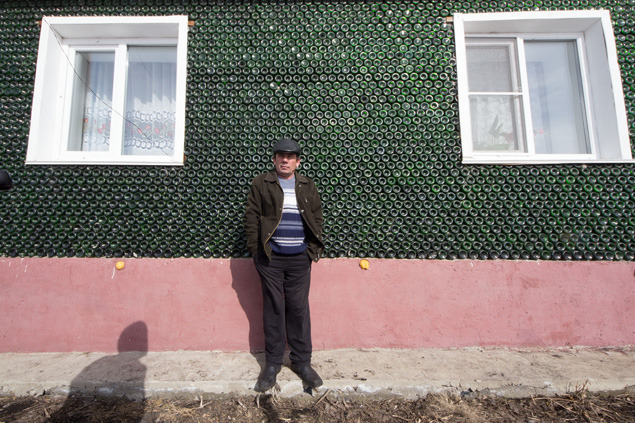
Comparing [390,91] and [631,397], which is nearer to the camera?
[631,397]

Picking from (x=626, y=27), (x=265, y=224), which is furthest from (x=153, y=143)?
(x=626, y=27)

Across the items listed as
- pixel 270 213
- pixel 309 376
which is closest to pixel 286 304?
pixel 309 376

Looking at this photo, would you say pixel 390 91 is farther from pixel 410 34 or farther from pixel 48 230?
pixel 48 230

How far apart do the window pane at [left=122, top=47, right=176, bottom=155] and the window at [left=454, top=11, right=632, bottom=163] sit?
10.9 feet

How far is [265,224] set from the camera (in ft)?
9.14

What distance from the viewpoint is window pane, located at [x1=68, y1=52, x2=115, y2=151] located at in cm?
395

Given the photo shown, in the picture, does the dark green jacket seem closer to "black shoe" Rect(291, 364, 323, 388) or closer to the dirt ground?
"black shoe" Rect(291, 364, 323, 388)

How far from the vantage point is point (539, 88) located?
400 cm

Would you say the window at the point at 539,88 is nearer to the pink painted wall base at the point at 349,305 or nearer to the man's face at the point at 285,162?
the pink painted wall base at the point at 349,305

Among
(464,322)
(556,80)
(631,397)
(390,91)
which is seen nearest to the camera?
(631,397)

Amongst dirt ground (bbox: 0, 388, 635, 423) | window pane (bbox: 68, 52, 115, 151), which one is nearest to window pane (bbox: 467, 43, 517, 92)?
dirt ground (bbox: 0, 388, 635, 423)

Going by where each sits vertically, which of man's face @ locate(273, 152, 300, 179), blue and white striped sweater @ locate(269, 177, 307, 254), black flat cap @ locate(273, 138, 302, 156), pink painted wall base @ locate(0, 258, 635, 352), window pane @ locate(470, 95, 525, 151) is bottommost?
pink painted wall base @ locate(0, 258, 635, 352)

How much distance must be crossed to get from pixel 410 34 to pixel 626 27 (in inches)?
96.1

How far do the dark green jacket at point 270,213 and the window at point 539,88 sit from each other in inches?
73.9
